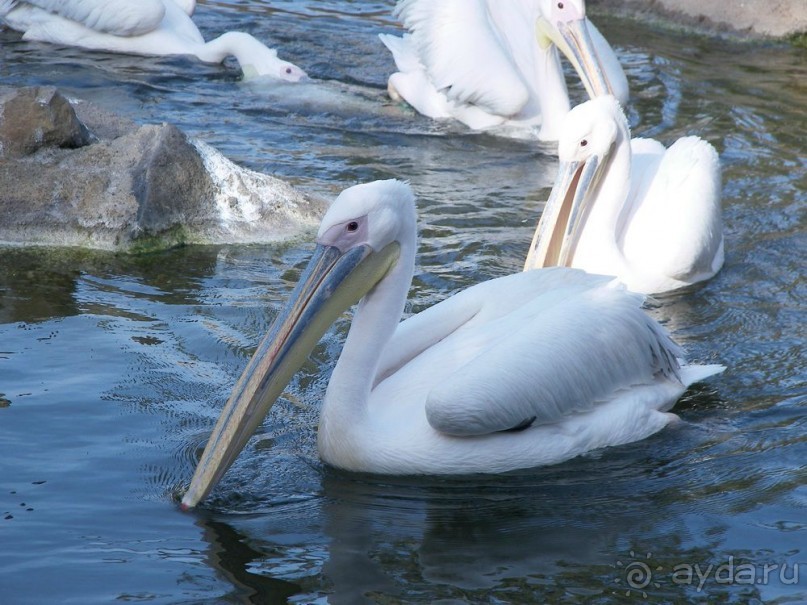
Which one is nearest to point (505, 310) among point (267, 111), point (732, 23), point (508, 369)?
point (508, 369)

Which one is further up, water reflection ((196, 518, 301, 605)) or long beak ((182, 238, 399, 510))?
long beak ((182, 238, 399, 510))

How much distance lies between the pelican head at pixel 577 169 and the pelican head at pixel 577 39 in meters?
1.79

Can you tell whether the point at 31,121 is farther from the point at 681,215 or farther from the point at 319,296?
the point at 681,215

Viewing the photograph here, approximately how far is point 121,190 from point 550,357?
8.36ft

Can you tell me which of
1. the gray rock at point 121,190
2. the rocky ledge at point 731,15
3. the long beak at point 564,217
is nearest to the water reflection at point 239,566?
the long beak at point 564,217

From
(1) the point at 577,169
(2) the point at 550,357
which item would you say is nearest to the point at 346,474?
(2) the point at 550,357

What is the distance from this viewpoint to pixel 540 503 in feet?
11.3

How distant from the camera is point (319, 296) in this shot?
3.42 m

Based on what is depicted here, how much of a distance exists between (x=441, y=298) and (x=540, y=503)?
5.56 feet

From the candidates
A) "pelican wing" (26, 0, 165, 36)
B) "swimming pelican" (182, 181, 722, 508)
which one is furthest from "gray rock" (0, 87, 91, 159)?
"pelican wing" (26, 0, 165, 36)

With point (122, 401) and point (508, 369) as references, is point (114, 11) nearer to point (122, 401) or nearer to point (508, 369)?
point (122, 401)

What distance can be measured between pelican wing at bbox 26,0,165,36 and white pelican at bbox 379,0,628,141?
185cm

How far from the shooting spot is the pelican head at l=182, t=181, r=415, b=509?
3252mm

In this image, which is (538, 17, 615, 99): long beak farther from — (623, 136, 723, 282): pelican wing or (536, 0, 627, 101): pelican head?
(623, 136, 723, 282): pelican wing
